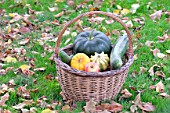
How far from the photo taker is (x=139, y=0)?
609cm

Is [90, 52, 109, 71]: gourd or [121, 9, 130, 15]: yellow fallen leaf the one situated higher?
[121, 9, 130, 15]: yellow fallen leaf

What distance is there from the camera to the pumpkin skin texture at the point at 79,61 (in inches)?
135

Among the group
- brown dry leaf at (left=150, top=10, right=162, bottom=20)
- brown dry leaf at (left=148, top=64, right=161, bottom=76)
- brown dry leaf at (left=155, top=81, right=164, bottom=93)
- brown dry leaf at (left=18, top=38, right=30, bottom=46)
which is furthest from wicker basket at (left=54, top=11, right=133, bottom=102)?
brown dry leaf at (left=150, top=10, right=162, bottom=20)

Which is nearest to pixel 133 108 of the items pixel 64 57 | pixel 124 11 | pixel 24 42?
pixel 64 57

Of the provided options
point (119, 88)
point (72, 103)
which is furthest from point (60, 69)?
point (119, 88)

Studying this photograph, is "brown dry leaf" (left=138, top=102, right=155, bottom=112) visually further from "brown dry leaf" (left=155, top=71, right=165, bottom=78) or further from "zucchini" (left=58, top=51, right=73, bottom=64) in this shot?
"zucchini" (left=58, top=51, right=73, bottom=64)

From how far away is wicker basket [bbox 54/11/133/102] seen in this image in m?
3.27

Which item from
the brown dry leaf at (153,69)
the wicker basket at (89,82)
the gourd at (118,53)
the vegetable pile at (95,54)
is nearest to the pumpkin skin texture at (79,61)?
the vegetable pile at (95,54)

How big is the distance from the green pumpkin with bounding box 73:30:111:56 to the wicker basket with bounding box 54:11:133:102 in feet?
0.74

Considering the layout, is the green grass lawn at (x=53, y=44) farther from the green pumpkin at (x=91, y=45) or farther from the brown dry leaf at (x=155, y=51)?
the green pumpkin at (x=91, y=45)

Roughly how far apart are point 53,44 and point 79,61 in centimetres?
143

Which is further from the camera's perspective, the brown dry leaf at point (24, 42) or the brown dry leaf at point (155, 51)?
the brown dry leaf at point (24, 42)

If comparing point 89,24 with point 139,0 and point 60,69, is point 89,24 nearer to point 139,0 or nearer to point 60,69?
point 139,0

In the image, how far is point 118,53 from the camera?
3.55 metres
